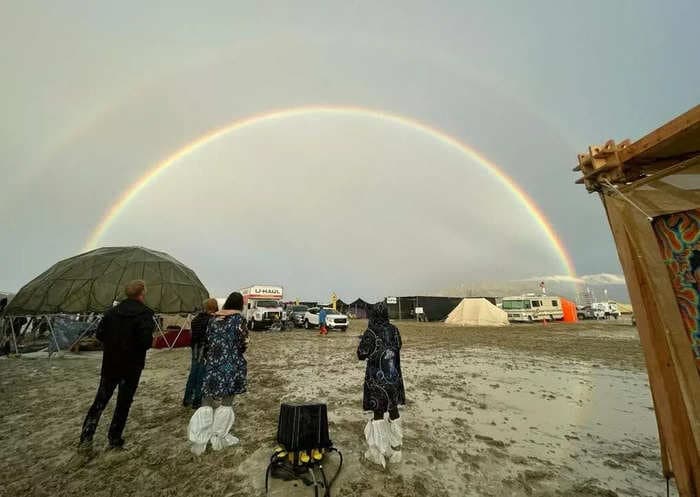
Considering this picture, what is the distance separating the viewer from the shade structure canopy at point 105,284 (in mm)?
14102

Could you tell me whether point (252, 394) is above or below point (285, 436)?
below

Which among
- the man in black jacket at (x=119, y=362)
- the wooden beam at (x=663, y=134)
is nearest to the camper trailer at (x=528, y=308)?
the wooden beam at (x=663, y=134)

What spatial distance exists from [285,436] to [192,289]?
16.6 meters

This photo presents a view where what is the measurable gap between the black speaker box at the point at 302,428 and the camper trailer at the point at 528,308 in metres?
41.6

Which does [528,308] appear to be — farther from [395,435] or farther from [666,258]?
[666,258]

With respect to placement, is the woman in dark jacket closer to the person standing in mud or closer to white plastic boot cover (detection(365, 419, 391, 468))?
the person standing in mud

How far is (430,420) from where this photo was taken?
5562mm

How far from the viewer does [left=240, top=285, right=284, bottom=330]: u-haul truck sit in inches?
1062

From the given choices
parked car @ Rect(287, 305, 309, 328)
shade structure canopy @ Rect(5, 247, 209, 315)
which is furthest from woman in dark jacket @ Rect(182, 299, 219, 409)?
parked car @ Rect(287, 305, 309, 328)

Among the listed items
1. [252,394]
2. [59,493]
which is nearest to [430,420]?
[252,394]

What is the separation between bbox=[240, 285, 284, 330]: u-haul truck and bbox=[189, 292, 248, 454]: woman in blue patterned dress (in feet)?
76.6

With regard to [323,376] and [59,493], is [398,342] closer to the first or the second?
[59,493]

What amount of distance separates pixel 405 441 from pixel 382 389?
1287mm

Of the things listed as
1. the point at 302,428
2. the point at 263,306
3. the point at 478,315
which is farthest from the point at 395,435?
the point at 478,315
